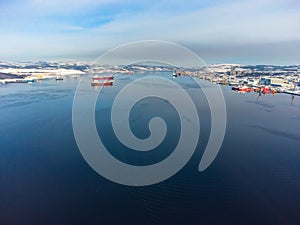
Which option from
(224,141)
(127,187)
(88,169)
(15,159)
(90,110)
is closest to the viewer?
(127,187)

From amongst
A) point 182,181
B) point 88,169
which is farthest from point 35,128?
point 182,181

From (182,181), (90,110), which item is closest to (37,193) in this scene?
(182,181)

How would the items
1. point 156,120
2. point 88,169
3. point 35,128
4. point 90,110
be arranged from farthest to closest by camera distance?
point 90,110 < point 156,120 < point 35,128 < point 88,169

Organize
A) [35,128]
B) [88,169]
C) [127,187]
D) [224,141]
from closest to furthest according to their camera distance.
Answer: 1. [127,187]
2. [88,169]
3. [224,141]
4. [35,128]

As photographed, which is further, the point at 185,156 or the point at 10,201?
the point at 185,156

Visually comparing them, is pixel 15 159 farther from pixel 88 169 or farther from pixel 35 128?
pixel 35 128

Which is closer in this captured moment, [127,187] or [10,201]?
[10,201]

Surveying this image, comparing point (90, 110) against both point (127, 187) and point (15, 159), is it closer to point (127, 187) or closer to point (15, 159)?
point (15, 159)

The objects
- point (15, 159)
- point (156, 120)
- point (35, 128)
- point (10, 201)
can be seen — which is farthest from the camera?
point (156, 120)
